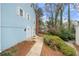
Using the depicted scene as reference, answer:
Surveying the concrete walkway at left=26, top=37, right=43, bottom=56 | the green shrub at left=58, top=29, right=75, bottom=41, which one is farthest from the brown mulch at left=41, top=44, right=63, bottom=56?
the green shrub at left=58, top=29, right=75, bottom=41

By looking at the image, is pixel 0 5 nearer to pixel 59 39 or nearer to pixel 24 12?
pixel 24 12

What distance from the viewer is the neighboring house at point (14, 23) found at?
6.84 ft

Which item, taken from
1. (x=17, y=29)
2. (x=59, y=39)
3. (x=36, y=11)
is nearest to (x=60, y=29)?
(x=59, y=39)

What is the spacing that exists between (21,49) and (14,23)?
0.89 ft

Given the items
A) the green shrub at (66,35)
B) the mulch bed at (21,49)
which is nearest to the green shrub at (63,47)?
the green shrub at (66,35)

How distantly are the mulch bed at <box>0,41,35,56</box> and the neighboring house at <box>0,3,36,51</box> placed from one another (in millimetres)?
39

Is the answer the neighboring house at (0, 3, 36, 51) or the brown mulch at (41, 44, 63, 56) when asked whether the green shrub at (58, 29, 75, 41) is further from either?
the neighboring house at (0, 3, 36, 51)

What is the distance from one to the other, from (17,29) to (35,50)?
28 cm

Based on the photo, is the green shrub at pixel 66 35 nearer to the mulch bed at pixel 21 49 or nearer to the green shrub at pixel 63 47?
the green shrub at pixel 63 47

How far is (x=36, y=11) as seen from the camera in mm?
2127

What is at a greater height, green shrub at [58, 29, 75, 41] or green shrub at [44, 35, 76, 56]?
green shrub at [58, 29, 75, 41]

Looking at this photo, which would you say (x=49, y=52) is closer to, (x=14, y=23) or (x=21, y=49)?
(x=21, y=49)

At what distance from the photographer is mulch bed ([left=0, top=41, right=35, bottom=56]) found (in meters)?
2.08

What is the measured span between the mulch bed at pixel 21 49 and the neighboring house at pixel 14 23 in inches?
1.5
